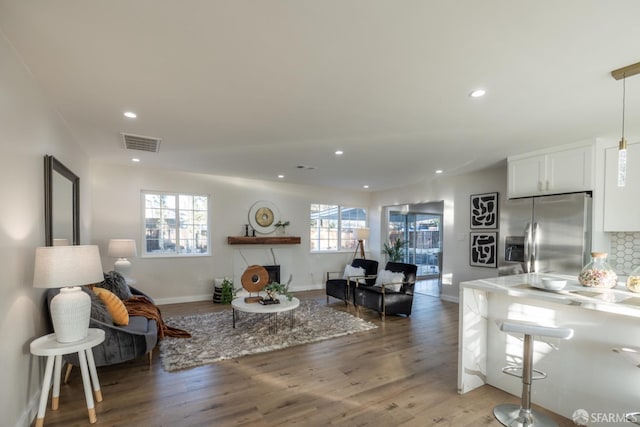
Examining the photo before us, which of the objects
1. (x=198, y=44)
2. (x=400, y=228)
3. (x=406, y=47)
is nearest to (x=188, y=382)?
(x=198, y=44)

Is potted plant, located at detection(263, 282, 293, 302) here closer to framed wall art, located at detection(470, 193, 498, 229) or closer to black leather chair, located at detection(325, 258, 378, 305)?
black leather chair, located at detection(325, 258, 378, 305)

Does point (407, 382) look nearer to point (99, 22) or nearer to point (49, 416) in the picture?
point (49, 416)

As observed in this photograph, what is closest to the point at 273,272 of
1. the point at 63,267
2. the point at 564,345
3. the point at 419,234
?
the point at 419,234

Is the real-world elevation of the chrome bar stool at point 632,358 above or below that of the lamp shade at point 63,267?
below

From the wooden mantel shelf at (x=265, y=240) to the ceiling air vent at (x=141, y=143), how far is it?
2371 millimetres

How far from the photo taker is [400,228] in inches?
308

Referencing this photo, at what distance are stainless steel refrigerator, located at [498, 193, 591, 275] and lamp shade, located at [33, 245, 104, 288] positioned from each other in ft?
15.3

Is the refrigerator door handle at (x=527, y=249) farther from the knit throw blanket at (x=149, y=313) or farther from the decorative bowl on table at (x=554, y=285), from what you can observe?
the knit throw blanket at (x=149, y=313)

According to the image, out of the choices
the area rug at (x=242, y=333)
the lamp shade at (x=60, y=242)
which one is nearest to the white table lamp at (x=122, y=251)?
the area rug at (x=242, y=333)

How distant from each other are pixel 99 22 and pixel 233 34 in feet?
2.27

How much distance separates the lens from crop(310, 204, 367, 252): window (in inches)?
289

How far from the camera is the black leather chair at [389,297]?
4.74 metres

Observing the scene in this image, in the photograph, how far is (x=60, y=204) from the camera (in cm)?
294

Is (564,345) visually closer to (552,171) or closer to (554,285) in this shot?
(554,285)
